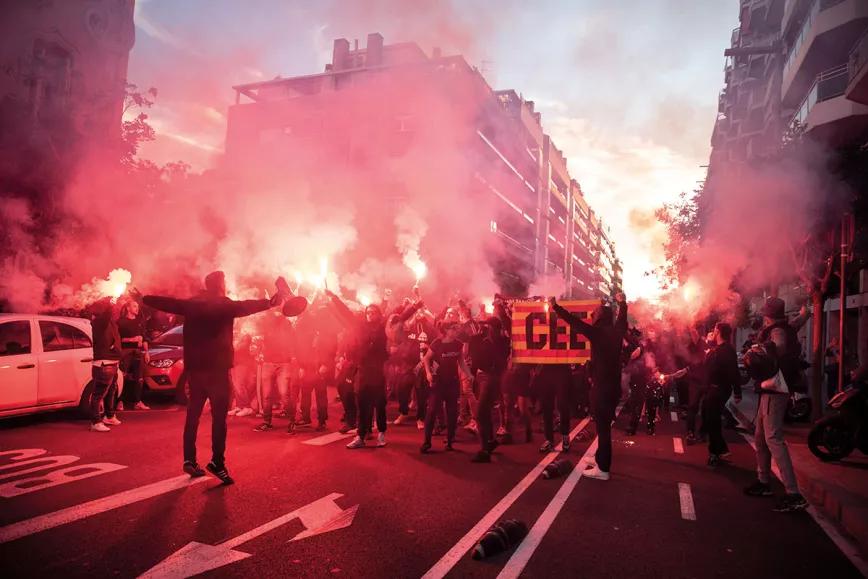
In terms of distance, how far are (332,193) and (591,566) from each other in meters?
30.0

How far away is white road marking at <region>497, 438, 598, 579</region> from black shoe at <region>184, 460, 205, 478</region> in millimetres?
3194

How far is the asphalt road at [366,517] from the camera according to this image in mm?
3840

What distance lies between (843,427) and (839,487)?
1851mm

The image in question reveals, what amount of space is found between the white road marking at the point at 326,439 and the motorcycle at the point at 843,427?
622 cm

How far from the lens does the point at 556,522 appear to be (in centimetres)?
489

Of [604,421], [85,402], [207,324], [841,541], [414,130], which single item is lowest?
[841,541]

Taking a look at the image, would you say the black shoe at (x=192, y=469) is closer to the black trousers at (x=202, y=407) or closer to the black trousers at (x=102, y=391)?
the black trousers at (x=202, y=407)

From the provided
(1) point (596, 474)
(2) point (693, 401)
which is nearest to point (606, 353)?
(1) point (596, 474)

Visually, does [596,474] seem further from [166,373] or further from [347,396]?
[166,373]

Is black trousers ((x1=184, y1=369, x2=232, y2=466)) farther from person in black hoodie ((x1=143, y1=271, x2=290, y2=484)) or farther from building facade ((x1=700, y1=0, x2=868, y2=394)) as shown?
building facade ((x1=700, y1=0, x2=868, y2=394))

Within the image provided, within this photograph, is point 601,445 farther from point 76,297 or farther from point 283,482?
point 76,297

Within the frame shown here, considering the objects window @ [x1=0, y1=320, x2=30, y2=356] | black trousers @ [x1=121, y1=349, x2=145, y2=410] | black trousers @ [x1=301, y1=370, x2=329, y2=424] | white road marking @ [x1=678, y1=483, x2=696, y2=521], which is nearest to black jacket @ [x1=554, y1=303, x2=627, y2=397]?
white road marking @ [x1=678, y1=483, x2=696, y2=521]

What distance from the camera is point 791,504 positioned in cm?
550

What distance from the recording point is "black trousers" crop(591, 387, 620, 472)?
6578 millimetres
